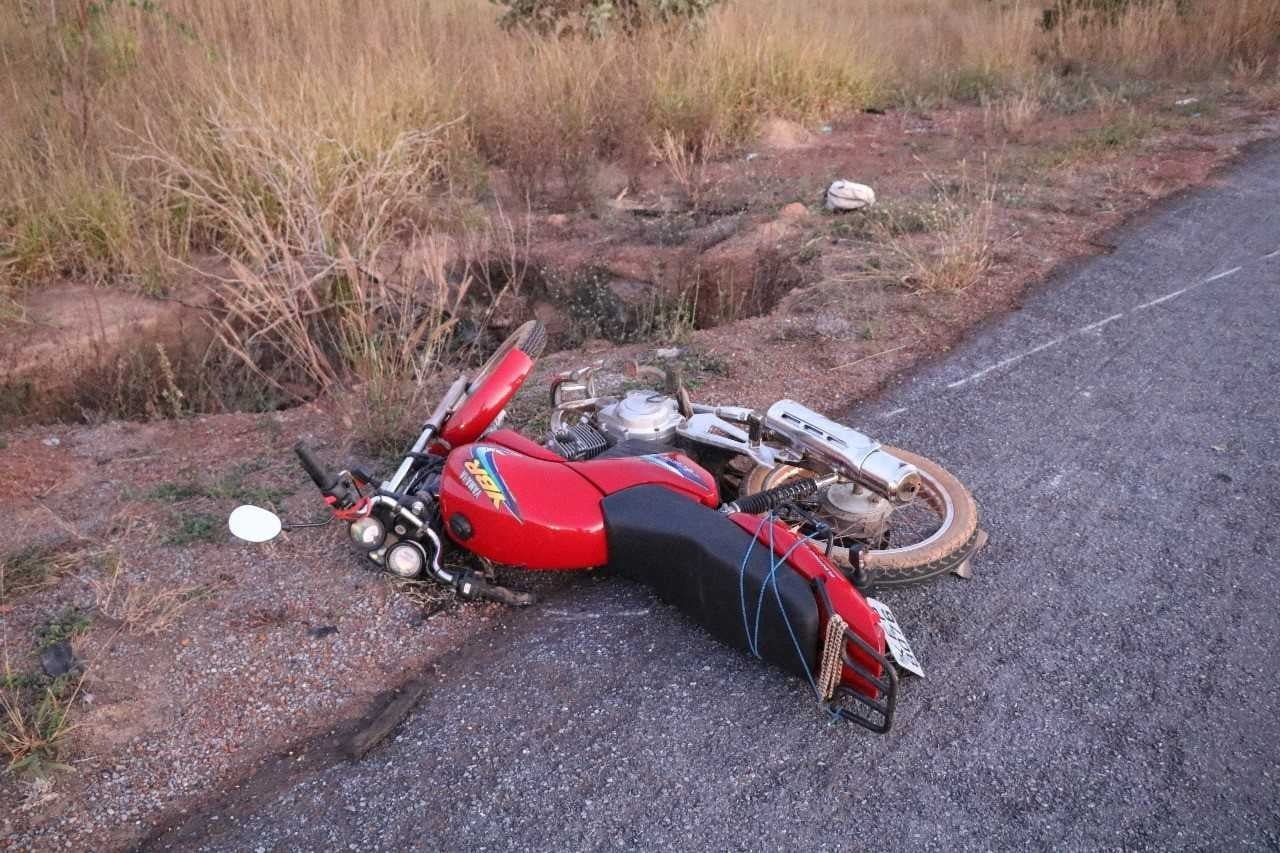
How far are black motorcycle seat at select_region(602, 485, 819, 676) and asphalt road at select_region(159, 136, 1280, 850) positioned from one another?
0.56 feet

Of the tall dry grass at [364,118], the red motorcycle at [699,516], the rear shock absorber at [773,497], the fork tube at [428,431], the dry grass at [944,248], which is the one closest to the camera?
the red motorcycle at [699,516]

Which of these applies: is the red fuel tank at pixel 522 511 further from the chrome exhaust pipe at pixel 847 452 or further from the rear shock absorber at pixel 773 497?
the chrome exhaust pipe at pixel 847 452

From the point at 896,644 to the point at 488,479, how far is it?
1.26 meters

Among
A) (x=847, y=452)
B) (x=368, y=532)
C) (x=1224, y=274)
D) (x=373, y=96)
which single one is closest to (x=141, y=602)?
(x=368, y=532)

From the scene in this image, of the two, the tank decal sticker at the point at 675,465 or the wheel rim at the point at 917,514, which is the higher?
the tank decal sticker at the point at 675,465

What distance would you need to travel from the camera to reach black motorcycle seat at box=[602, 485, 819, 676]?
8.41ft

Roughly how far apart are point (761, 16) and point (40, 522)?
8.41m

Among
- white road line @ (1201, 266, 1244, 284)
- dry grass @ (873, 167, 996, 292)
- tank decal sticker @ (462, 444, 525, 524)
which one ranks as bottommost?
white road line @ (1201, 266, 1244, 284)

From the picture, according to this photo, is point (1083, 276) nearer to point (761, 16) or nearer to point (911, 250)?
point (911, 250)

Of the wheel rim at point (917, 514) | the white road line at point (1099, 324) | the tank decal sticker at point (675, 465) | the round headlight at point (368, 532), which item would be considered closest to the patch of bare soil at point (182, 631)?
the round headlight at point (368, 532)

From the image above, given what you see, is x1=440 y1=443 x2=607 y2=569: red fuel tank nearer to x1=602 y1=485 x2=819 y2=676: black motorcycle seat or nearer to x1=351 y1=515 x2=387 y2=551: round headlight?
x1=602 y1=485 x2=819 y2=676: black motorcycle seat

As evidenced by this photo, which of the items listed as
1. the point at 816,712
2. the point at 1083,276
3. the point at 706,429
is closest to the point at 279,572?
the point at 706,429

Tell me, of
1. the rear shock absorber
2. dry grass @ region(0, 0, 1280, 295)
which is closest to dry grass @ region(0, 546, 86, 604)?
dry grass @ region(0, 0, 1280, 295)

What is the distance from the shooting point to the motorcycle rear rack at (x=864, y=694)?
243 centimetres
